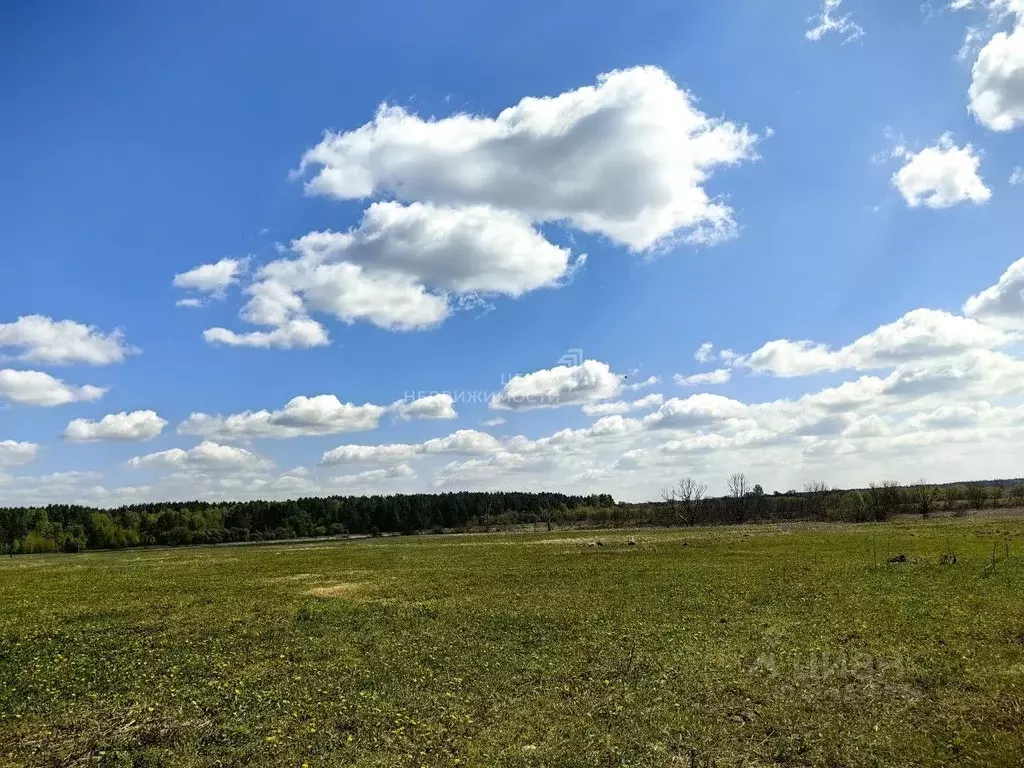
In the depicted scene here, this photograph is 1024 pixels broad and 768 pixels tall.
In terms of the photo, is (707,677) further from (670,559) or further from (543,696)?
(670,559)

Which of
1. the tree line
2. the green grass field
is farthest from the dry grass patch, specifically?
the tree line

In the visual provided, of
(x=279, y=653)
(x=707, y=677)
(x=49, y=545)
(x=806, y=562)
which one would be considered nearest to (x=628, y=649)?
(x=707, y=677)

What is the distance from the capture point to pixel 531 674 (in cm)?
1944

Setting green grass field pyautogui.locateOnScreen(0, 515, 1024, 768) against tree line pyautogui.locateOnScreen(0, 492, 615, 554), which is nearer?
green grass field pyautogui.locateOnScreen(0, 515, 1024, 768)

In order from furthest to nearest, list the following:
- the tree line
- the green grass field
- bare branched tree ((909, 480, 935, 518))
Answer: the tree line → bare branched tree ((909, 480, 935, 518)) → the green grass field

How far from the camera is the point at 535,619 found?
27562 mm

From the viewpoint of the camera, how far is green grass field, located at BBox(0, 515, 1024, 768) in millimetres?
13938

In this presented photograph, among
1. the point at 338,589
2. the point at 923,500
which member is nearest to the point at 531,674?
the point at 338,589

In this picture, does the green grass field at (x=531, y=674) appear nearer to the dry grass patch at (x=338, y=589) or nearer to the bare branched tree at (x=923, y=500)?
the dry grass patch at (x=338, y=589)

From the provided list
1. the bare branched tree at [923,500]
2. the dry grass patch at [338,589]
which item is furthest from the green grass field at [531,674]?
the bare branched tree at [923,500]

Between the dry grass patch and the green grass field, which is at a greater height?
the green grass field

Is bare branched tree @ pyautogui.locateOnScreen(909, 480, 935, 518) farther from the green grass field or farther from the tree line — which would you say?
the green grass field

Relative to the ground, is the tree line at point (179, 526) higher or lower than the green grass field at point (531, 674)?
lower

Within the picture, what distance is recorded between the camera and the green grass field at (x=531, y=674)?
13938mm
